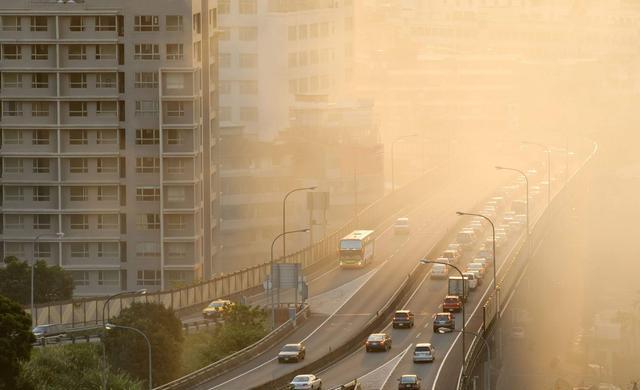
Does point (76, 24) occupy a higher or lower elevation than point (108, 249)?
higher

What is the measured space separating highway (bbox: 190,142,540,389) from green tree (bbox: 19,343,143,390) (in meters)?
4.47

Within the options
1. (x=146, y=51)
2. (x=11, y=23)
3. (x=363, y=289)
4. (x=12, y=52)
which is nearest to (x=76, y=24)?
(x=11, y=23)

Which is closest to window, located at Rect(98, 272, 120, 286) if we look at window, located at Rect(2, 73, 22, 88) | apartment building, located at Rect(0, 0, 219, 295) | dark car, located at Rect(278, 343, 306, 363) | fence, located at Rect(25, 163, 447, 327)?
apartment building, located at Rect(0, 0, 219, 295)

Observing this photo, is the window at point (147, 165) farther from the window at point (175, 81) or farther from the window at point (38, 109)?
the window at point (38, 109)

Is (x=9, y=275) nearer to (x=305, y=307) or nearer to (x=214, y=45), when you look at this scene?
Answer: (x=305, y=307)

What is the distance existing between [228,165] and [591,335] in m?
36.5

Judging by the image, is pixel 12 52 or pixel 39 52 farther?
pixel 39 52

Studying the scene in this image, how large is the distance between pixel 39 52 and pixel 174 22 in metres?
9.94

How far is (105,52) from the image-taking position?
143375 millimetres

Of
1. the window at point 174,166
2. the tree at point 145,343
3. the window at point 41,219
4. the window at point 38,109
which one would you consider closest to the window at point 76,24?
the window at point 38,109

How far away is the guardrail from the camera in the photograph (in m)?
98.0

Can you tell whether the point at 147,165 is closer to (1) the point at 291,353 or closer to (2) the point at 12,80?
(2) the point at 12,80

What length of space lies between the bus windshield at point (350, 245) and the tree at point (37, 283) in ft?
68.8

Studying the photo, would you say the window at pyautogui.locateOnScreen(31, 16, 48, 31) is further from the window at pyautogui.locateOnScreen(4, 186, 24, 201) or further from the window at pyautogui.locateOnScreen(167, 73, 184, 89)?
the window at pyautogui.locateOnScreen(4, 186, 24, 201)
